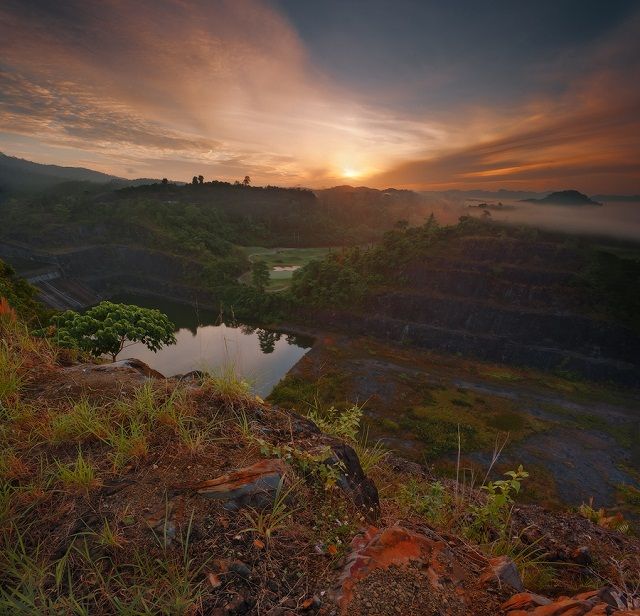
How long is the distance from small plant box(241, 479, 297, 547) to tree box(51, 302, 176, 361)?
1158cm

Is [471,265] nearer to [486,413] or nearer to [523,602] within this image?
[486,413]

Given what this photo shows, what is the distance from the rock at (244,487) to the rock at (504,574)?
167 centimetres

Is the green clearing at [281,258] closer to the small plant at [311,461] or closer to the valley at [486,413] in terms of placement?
the valley at [486,413]

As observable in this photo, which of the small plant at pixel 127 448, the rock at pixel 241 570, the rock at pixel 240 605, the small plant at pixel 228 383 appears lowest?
the rock at pixel 240 605

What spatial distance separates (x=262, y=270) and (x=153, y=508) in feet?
179

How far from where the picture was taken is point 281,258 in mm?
87688

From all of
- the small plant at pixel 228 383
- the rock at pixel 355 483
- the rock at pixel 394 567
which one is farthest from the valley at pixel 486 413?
the rock at pixel 394 567

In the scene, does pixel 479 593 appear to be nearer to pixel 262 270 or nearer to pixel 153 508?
pixel 153 508

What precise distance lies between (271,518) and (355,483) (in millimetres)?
1137

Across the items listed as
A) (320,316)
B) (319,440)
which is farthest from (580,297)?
(319,440)

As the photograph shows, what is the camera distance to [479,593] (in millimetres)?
2414

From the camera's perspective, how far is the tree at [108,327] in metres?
12.9

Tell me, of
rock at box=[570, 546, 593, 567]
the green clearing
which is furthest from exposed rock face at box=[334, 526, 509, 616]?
the green clearing

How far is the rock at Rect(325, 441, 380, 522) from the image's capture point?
323cm
